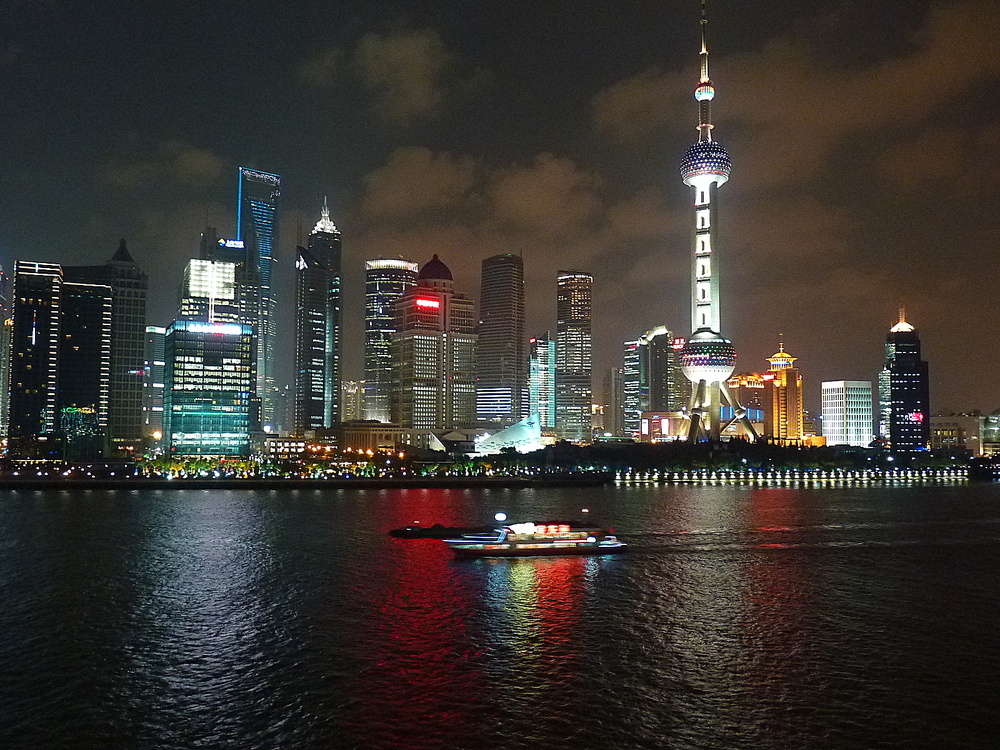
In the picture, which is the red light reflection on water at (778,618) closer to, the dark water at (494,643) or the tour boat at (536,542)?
the dark water at (494,643)

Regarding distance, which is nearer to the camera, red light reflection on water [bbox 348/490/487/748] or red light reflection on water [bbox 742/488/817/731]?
red light reflection on water [bbox 348/490/487/748]

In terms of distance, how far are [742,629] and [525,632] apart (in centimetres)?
936

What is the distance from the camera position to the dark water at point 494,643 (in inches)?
1035

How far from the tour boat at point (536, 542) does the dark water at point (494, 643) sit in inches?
64.6

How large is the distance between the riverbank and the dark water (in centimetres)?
6975

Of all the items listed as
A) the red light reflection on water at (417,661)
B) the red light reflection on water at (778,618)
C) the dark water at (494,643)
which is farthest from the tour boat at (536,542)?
the red light reflection on water at (778,618)

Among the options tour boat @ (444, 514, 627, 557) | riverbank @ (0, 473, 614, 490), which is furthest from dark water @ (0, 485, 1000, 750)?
riverbank @ (0, 473, 614, 490)

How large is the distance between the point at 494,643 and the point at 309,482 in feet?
365

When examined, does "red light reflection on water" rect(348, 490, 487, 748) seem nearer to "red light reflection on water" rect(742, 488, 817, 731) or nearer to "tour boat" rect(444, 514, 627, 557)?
"tour boat" rect(444, 514, 627, 557)

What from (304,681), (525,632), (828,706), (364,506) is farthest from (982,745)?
(364,506)

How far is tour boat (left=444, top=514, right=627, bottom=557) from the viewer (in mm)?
58125

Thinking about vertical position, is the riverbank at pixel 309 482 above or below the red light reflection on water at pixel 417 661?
above

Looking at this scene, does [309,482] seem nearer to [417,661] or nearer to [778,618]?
[778,618]

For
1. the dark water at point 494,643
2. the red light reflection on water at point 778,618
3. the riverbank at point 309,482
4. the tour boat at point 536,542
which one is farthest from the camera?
the riverbank at point 309,482
